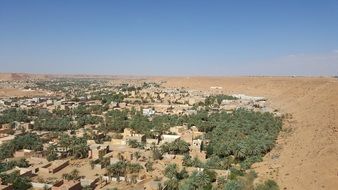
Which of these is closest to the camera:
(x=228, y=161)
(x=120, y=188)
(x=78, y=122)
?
(x=120, y=188)

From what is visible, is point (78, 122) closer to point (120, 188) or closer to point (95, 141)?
point (95, 141)

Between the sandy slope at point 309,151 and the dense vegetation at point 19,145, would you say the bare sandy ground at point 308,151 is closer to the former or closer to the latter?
the sandy slope at point 309,151

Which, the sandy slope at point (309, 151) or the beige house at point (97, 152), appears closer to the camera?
the sandy slope at point (309, 151)

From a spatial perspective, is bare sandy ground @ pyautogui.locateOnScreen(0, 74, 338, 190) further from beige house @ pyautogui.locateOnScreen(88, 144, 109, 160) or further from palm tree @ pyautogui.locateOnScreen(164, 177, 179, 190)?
beige house @ pyautogui.locateOnScreen(88, 144, 109, 160)

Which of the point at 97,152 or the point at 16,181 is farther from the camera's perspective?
the point at 97,152

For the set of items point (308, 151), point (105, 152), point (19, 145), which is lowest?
point (19, 145)

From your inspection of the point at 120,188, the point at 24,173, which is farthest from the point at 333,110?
the point at 24,173

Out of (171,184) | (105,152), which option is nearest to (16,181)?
(105,152)

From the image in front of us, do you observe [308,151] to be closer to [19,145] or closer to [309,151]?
[309,151]

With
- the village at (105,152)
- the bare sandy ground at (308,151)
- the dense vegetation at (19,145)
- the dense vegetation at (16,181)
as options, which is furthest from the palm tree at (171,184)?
the dense vegetation at (19,145)

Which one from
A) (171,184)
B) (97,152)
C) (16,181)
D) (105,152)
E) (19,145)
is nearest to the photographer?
(171,184)

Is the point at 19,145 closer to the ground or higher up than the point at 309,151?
closer to the ground
